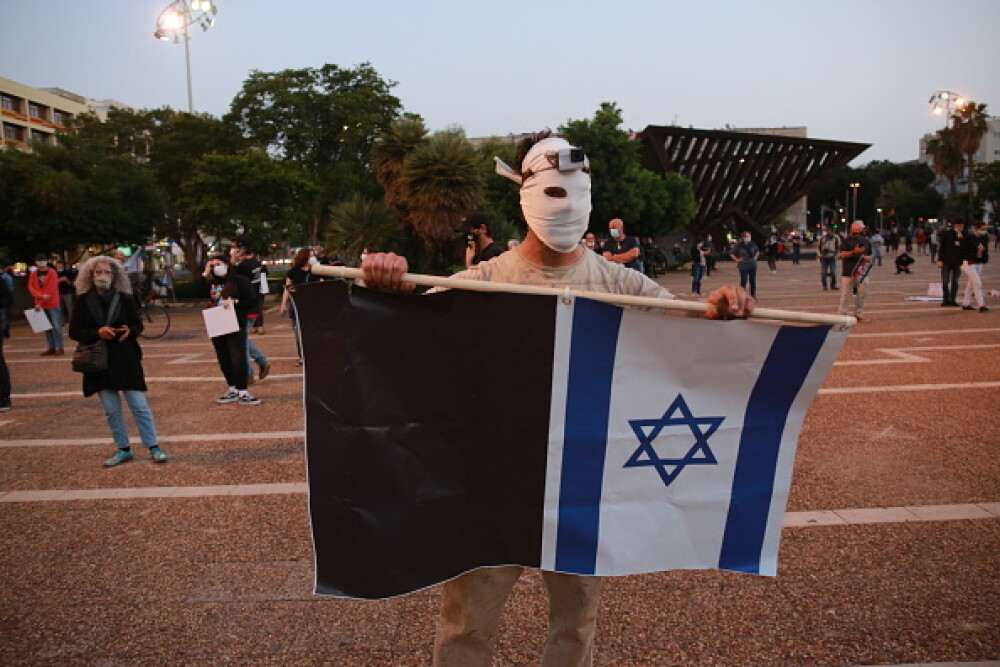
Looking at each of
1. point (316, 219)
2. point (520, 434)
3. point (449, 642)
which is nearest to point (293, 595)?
point (449, 642)

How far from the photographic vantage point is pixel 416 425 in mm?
2305

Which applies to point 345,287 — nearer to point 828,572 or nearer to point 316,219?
point 828,572

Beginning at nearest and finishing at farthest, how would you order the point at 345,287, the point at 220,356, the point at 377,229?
the point at 345,287 < the point at 220,356 < the point at 377,229

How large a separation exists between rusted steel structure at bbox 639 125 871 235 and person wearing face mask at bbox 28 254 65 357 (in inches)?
2060

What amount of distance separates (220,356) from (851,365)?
26.3 ft

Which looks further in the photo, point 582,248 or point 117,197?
point 117,197

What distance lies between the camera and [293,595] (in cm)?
378

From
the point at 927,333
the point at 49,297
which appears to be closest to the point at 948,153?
the point at 927,333

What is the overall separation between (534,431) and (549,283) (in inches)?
19.1

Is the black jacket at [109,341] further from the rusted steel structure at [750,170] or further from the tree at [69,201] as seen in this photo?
the rusted steel structure at [750,170]

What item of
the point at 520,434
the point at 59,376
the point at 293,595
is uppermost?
the point at 520,434

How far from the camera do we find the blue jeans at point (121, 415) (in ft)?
20.7

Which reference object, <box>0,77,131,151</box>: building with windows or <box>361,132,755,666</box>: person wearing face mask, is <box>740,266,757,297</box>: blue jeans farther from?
<box>0,77,131,151</box>: building with windows

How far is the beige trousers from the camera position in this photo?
2.28 m
